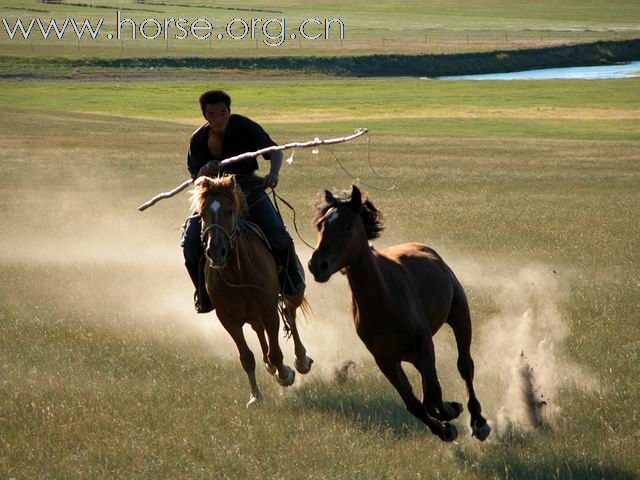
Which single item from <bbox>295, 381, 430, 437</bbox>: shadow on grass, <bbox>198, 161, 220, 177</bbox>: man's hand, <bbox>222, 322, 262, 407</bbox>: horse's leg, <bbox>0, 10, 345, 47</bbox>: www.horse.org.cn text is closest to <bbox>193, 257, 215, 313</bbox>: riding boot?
<bbox>222, 322, 262, 407</bbox>: horse's leg

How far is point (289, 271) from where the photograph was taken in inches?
462

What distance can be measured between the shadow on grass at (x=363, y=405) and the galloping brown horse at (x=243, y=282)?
0.36 meters

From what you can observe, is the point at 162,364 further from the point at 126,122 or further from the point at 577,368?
the point at 126,122

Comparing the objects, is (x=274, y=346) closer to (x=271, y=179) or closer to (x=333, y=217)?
(x=271, y=179)

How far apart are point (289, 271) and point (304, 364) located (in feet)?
3.01

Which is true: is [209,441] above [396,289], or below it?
below

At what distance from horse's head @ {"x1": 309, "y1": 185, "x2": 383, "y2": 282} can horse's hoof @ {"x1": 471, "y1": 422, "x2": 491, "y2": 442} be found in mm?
1699

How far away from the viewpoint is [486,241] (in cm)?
2097

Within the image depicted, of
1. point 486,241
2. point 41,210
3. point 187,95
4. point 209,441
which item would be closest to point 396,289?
point 209,441

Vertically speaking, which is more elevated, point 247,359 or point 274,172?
point 274,172

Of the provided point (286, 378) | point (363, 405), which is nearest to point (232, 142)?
point (286, 378)

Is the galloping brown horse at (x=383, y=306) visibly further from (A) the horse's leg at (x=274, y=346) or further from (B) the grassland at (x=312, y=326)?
(A) the horse's leg at (x=274, y=346)

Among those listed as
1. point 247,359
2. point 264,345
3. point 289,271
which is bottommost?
point 264,345

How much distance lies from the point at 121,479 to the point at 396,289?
2.42 metres
